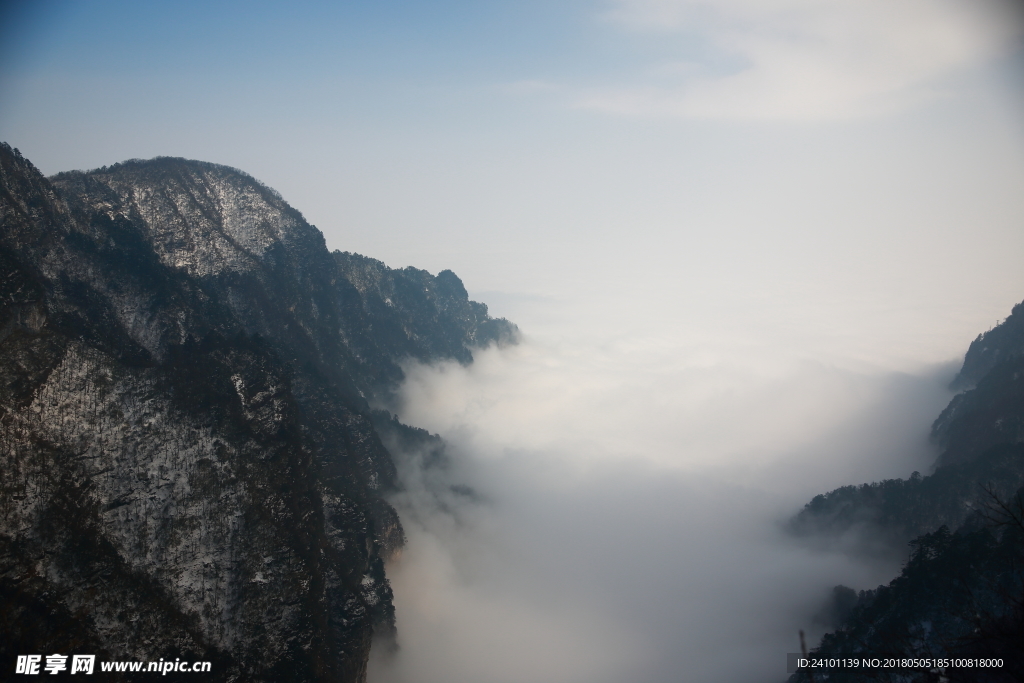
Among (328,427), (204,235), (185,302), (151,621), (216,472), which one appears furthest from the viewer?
(204,235)

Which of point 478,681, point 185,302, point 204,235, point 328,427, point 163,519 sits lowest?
point 478,681

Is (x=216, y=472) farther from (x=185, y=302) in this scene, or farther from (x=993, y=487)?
(x=993, y=487)

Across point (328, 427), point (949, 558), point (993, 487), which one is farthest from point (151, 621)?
point (993, 487)

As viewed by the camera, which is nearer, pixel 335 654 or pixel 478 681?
pixel 335 654

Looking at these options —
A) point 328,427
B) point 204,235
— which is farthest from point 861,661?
point 204,235

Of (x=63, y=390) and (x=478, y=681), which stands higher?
(x=63, y=390)

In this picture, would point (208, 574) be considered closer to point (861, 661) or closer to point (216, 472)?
point (216, 472)

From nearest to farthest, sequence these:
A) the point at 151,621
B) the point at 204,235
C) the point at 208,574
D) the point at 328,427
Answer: the point at 151,621, the point at 208,574, the point at 328,427, the point at 204,235
